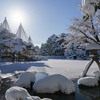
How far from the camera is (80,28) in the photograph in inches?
498

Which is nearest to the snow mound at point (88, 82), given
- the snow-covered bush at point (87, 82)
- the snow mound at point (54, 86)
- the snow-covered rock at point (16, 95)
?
the snow-covered bush at point (87, 82)

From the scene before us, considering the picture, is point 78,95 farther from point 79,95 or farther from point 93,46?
point 93,46

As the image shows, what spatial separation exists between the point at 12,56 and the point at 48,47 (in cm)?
2871

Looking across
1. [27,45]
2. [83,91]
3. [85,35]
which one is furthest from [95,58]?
[27,45]

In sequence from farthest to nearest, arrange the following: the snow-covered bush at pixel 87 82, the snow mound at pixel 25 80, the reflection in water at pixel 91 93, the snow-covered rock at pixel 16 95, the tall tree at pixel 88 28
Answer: the tall tree at pixel 88 28 → the snow-covered bush at pixel 87 82 → the snow mound at pixel 25 80 → the reflection in water at pixel 91 93 → the snow-covered rock at pixel 16 95

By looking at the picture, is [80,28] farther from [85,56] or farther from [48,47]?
[48,47]

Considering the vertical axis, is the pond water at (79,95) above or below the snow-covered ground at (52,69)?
below

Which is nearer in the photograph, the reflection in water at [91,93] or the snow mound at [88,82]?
the reflection in water at [91,93]

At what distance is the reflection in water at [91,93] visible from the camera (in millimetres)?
8567

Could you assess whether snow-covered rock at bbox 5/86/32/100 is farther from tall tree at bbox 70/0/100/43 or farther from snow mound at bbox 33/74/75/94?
tall tree at bbox 70/0/100/43

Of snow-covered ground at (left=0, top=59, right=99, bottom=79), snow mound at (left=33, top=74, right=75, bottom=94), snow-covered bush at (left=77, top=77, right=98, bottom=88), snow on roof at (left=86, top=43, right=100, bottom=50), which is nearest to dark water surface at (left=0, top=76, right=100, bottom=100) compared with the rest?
snow mound at (left=33, top=74, right=75, bottom=94)

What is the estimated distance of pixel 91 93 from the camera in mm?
9125

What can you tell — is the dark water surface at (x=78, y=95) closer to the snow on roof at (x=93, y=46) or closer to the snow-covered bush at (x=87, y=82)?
the snow-covered bush at (x=87, y=82)

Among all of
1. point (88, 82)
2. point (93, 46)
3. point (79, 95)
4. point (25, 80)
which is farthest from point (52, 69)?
point (79, 95)
